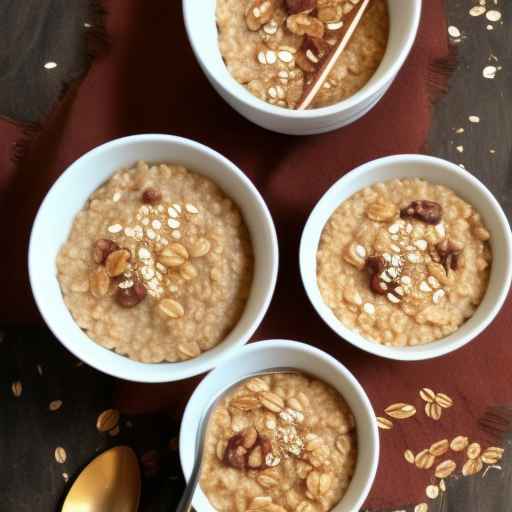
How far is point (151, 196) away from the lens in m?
1.60

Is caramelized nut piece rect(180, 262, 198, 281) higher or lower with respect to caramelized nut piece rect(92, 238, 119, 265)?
higher

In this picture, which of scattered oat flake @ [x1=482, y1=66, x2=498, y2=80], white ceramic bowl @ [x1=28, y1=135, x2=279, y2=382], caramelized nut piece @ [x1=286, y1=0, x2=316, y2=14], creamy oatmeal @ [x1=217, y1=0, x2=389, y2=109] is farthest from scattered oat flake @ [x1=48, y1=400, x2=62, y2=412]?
scattered oat flake @ [x1=482, y1=66, x2=498, y2=80]

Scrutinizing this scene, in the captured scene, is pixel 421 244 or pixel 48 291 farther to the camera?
pixel 421 244

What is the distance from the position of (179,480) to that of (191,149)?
92 cm

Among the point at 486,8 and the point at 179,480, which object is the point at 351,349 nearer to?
the point at 179,480

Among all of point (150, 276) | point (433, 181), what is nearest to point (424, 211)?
point (433, 181)

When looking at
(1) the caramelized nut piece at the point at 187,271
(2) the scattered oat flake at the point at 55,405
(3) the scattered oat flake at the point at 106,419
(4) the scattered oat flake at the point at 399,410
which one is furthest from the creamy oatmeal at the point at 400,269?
(2) the scattered oat flake at the point at 55,405

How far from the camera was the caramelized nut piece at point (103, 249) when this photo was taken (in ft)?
5.21

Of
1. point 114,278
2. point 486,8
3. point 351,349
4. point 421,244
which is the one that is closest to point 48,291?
point 114,278

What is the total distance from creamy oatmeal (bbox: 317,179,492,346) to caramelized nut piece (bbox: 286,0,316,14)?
0.54 metres

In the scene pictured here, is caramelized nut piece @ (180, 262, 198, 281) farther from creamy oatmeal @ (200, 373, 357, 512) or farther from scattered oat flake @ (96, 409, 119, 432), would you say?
scattered oat flake @ (96, 409, 119, 432)

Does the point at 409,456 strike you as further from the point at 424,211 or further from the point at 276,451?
the point at 424,211

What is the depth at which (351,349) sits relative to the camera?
1831mm

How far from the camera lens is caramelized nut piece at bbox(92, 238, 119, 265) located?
1.59m
